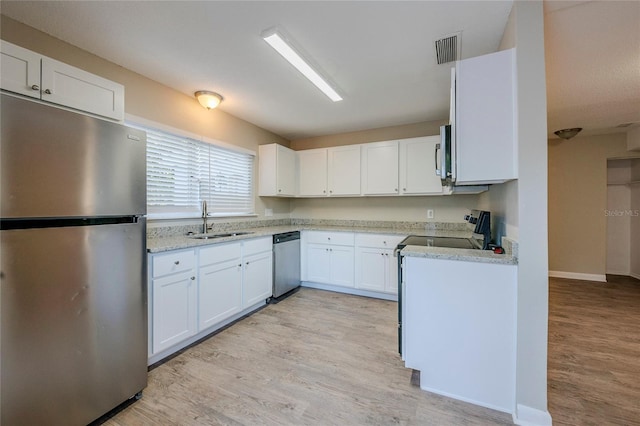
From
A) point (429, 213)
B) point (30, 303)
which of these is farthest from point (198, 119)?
point (429, 213)

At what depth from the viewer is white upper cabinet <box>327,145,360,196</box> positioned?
12.8 ft

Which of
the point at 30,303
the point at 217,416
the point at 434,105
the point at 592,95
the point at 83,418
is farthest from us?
the point at 434,105

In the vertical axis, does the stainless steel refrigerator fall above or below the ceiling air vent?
below

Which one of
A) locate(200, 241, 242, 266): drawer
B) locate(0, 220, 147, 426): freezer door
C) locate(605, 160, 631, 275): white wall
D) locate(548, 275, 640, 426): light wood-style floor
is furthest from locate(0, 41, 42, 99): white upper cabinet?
locate(605, 160, 631, 275): white wall

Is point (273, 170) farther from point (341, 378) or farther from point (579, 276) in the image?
point (579, 276)

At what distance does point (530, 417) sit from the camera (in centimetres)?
145

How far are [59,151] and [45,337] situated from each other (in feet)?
3.08

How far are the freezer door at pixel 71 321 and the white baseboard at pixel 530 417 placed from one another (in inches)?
92.8

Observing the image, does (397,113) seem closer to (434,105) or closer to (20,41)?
(434,105)

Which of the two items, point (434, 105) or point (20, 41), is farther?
point (434, 105)

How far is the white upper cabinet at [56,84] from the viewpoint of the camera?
1.41 m

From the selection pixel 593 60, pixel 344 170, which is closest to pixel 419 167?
pixel 344 170

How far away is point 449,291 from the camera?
1663 millimetres

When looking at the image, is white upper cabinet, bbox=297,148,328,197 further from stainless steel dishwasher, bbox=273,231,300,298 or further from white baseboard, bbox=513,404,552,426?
white baseboard, bbox=513,404,552,426
